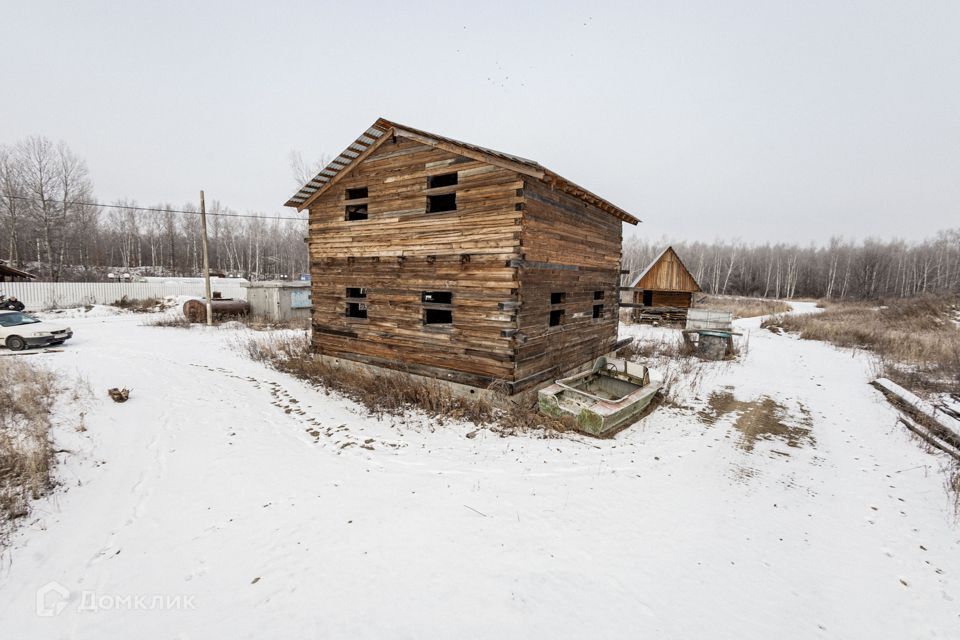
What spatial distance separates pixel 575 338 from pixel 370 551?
29.6 ft

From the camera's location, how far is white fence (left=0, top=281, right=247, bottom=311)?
2588cm

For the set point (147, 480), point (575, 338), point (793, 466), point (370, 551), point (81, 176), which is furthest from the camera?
point (81, 176)

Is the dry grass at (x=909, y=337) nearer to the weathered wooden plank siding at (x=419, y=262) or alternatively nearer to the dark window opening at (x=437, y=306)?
the weathered wooden plank siding at (x=419, y=262)

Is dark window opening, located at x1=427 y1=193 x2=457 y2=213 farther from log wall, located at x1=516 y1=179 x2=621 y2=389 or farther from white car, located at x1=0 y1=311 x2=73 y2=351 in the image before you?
white car, located at x1=0 y1=311 x2=73 y2=351

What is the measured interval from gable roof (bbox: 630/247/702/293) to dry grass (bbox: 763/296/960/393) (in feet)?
19.2

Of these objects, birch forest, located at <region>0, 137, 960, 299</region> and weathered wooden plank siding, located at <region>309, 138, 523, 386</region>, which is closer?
weathered wooden plank siding, located at <region>309, 138, 523, 386</region>

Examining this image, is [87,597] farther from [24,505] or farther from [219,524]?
[24,505]

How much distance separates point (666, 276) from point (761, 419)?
19.3m

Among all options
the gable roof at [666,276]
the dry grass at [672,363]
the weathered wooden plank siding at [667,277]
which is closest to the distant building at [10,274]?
the dry grass at [672,363]

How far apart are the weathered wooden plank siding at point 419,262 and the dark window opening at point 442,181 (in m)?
0.14

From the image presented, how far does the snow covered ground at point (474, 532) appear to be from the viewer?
369cm

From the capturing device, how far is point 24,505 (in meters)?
5.18

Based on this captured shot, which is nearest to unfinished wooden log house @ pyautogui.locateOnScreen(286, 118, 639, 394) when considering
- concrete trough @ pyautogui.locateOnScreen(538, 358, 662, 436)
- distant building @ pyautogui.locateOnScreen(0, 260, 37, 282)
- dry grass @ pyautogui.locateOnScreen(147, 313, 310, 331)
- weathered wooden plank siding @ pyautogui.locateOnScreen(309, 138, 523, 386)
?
weathered wooden plank siding @ pyautogui.locateOnScreen(309, 138, 523, 386)

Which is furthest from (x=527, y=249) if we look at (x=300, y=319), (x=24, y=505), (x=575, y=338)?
(x=300, y=319)
